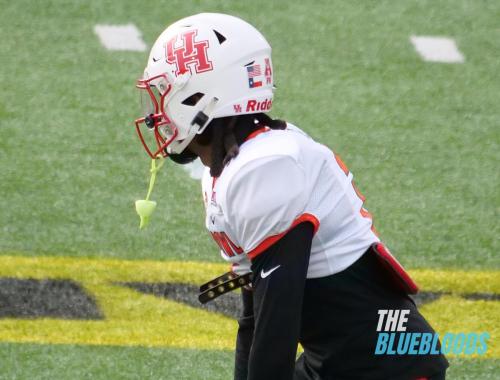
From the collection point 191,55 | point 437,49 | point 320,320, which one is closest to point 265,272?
point 320,320

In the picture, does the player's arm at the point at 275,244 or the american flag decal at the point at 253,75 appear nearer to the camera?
the player's arm at the point at 275,244

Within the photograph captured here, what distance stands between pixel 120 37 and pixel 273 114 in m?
1.22

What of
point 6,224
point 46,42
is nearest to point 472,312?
point 6,224

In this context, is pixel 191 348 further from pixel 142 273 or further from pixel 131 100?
pixel 131 100

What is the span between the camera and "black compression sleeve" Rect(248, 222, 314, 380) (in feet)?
7.71

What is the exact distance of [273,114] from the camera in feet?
19.2

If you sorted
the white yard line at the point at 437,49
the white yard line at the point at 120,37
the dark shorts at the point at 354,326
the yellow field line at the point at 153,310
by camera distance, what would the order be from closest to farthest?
the dark shorts at the point at 354,326 < the yellow field line at the point at 153,310 < the white yard line at the point at 120,37 < the white yard line at the point at 437,49

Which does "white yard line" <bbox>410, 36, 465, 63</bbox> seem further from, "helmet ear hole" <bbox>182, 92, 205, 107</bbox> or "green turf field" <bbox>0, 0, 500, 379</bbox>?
"helmet ear hole" <bbox>182, 92, 205, 107</bbox>

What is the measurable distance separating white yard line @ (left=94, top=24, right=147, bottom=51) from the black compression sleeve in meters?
4.23

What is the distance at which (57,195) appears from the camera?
5090 millimetres

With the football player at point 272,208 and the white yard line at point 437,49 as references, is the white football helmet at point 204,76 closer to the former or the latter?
the football player at point 272,208

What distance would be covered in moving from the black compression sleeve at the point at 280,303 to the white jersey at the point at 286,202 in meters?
0.03

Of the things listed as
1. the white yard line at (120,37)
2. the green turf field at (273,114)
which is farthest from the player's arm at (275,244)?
the white yard line at (120,37)

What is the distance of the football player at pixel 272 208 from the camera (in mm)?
2381
